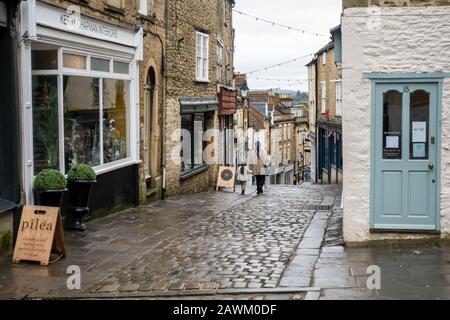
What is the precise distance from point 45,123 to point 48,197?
1605 mm

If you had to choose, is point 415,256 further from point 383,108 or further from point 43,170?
point 43,170

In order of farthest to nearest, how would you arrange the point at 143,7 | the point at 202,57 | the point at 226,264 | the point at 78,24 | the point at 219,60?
the point at 219,60 → the point at 202,57 → the point at 143,7 → the point at 78,24 → the point at 226,264

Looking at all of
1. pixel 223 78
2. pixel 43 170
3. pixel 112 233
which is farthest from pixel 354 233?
pixel 223 78

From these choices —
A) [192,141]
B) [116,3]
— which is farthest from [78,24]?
[192,141]

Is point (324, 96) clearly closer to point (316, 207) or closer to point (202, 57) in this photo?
point (202, 57)

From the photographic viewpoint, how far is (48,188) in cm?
972

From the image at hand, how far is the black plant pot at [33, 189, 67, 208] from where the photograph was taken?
32.0 ft

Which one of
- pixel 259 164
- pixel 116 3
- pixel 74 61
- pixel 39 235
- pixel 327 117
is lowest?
pixel 39 235

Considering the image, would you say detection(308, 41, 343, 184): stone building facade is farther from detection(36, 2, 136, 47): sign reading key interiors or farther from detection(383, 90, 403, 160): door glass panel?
detection(383, 90, 403, 160): door glass panel

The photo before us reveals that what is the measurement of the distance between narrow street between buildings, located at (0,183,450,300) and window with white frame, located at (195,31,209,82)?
31.7ft

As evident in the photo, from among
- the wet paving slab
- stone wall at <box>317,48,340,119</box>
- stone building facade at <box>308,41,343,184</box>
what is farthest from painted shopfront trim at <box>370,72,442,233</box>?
stone wall at <box>317,48,340,119</box>

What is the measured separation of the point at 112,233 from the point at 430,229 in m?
5.18

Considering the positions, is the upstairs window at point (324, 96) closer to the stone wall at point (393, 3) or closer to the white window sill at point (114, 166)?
the white window sill at point (114, 166)

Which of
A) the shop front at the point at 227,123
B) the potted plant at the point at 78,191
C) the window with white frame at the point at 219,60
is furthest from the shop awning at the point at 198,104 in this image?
the potted plant at the point at 78,191
